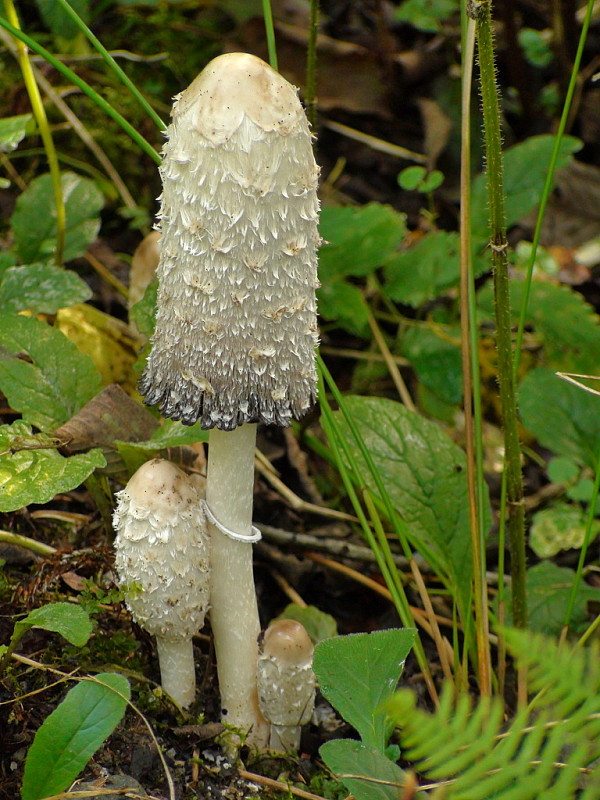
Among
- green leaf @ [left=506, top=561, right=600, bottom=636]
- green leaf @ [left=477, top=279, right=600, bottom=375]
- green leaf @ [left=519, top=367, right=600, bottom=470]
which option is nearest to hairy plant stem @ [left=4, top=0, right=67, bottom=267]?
green leaf @ [left=477, top=279, right=600, bottom=375]

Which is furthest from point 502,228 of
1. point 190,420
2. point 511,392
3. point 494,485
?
point 494,485

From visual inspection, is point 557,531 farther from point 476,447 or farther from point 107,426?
point 107,426

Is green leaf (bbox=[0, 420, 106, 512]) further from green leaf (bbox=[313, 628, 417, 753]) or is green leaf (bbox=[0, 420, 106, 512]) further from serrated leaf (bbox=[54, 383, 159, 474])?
green leaf (bbox=[313, 628, 417, 753])

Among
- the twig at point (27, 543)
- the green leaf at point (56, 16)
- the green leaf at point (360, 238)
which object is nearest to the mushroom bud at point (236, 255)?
the twig at point (27, 543)

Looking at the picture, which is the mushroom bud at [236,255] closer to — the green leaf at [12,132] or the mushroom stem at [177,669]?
the mushroom stem at [177,669]

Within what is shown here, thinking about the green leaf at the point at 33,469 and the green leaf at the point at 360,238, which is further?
the green leaf at the point at 360,238

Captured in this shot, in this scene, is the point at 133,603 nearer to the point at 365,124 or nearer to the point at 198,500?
the point at 198,500

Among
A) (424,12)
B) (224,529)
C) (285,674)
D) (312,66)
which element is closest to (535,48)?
(424,12)
